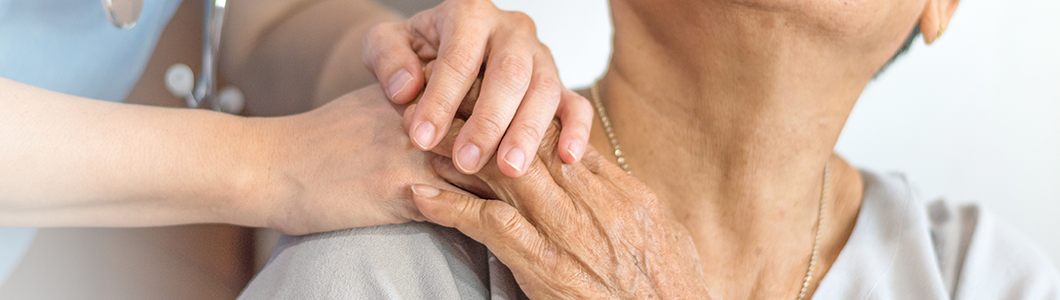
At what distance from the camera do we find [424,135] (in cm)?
55

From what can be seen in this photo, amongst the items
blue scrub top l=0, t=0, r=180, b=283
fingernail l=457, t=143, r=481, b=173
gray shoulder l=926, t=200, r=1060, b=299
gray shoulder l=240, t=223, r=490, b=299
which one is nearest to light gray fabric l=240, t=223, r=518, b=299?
gray shoulder l=240, t=223, r=490, b=299

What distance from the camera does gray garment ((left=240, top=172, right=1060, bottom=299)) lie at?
588 millimetres

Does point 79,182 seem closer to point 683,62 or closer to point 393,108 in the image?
point 393,108

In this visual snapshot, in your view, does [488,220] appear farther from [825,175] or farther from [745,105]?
[825,175]

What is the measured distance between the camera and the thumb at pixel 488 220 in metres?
0.56

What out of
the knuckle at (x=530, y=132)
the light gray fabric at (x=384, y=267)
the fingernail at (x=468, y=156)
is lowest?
the light gray fabric at (x=384, y=267)

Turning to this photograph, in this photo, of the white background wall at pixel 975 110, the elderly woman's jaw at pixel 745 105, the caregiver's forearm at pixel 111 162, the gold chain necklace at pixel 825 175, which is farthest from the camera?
the white background wall at pixel 975 110

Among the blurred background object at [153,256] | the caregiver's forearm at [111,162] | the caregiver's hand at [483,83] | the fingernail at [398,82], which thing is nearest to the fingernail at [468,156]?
the caregiver's hand at [483,83]

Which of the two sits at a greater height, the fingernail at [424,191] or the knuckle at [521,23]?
the knuckle at [521,23]

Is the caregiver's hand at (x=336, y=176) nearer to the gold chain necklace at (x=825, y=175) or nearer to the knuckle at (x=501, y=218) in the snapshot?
the knuckle at (x=501, y=218)

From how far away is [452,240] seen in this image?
0.65 metres

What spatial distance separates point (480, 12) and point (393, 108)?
0.46ft

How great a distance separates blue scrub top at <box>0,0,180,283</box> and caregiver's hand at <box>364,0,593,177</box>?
258 millimetres

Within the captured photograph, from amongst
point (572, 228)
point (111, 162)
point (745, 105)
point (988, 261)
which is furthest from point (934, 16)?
point (111, 162)
